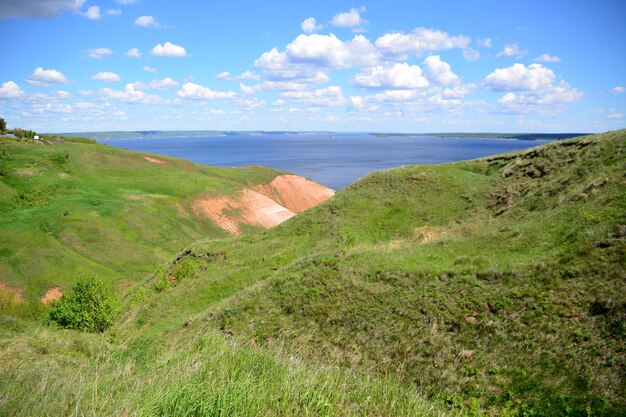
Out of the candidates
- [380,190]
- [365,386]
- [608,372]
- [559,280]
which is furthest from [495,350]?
[380,190]

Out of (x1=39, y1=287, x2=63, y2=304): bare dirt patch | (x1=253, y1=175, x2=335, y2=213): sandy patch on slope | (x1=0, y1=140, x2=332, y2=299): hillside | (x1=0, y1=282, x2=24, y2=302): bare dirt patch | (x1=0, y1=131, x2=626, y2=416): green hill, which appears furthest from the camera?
(x1=253, y1=175, x2=335, y2=213): sandy patch on slope

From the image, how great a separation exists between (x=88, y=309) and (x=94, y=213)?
31.9m

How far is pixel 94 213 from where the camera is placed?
56.4 m

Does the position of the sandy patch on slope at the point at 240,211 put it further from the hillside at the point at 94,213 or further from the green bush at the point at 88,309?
the green bush at the point at 88,309

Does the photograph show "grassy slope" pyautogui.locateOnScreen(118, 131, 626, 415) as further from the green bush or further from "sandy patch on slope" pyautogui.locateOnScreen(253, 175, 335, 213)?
"sandy patch on slope" pyautogui.locateOnScreen(253, 175, 335, 213)


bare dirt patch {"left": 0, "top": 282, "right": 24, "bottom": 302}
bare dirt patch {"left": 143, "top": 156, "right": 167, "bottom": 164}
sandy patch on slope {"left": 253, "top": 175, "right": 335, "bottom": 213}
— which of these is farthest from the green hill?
bare dirt patch {"left": 143, "top": 156, "right": 167, "bottom": 164}

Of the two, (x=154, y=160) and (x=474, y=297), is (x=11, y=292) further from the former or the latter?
(x=154, y=160)

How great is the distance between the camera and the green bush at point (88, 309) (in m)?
28.3

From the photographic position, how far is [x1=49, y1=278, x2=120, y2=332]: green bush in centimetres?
2828

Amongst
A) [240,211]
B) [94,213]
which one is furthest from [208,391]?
[240,211]

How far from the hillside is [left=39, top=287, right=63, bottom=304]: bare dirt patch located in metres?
0.51

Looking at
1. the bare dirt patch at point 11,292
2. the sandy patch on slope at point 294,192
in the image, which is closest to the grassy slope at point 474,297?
the bare dirt patch at point 11,292

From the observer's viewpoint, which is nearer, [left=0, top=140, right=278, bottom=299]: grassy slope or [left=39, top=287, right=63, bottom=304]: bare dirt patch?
[left=39, top=287, right=63, bottom=304]: bare dirt patch

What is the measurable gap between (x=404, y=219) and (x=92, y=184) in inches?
2355
